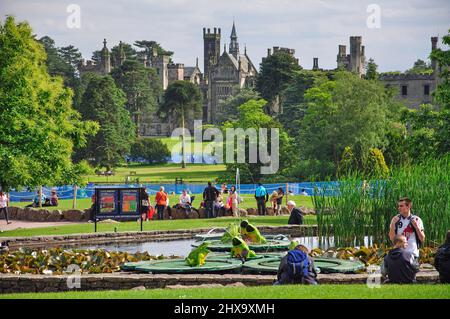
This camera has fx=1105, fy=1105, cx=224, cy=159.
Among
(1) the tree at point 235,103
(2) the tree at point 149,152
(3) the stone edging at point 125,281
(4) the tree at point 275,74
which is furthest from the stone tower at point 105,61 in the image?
(3) the stone edging at point 125,281

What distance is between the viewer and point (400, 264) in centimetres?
1808

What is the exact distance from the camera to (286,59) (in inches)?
4926

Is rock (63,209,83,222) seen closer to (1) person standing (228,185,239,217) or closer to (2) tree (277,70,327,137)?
(1) person standing (228,185,239,217)

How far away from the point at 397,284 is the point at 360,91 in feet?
191

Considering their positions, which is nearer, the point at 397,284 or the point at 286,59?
the point at 397,284

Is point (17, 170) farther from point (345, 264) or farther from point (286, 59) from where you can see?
point (286, 59)

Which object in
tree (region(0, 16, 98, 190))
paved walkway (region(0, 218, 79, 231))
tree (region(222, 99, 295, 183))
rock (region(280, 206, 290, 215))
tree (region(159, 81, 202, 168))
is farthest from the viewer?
tree (region(159, 81, 202, 168))

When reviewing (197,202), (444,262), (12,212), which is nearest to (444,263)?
(444,262)

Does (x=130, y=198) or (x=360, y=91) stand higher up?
(x=360, y=91)

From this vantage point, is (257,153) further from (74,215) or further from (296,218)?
(296,218)

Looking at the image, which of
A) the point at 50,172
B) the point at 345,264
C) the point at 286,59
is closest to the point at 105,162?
the point at 286,59

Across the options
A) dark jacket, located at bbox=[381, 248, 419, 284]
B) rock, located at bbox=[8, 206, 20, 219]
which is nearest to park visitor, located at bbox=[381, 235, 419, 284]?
dark jacket, located at bbox=[381, 248, 419, 284]

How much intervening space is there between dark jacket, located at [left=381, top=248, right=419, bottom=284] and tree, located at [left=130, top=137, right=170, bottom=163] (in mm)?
103334

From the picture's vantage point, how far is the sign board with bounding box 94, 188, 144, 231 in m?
34.7
